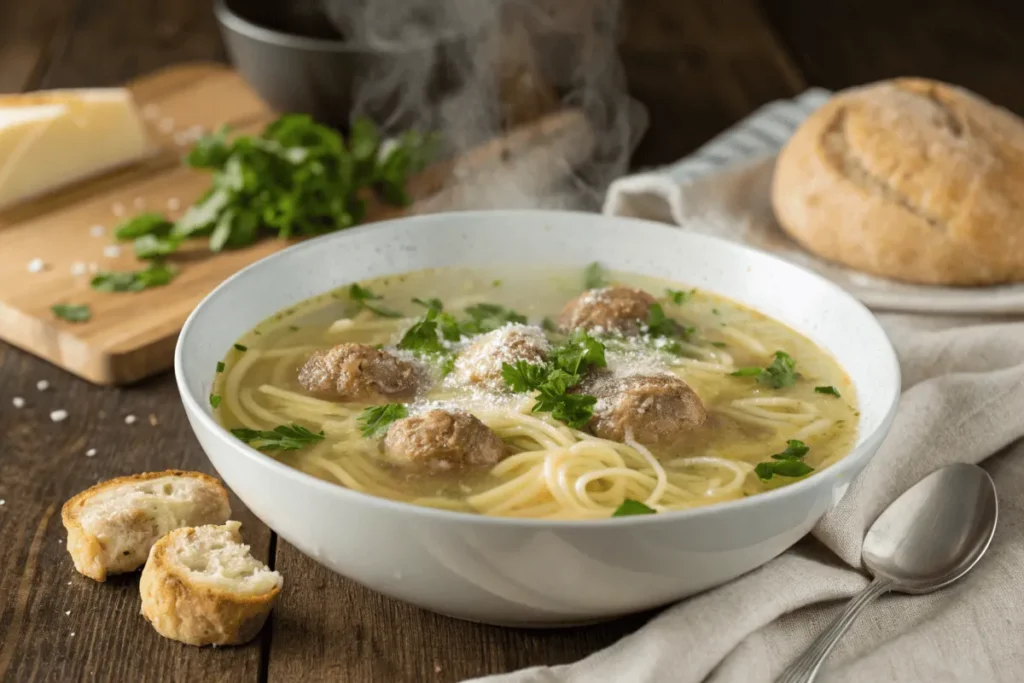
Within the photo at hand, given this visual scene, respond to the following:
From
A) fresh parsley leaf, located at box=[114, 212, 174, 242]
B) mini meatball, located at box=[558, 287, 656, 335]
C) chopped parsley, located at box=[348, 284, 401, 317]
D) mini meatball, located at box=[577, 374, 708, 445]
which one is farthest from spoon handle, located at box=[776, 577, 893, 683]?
fresh parsley leaf, located at box=[114, 212, 174, 242]

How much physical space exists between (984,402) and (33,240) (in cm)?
471

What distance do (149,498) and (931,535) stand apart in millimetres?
2597

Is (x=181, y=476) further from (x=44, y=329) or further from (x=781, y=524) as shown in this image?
(x=781, y=524)

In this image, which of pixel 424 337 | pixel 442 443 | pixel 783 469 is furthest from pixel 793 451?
pixel 424 337

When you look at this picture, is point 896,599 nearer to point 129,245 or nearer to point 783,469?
point 783,469

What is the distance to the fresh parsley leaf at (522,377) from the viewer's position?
13.5 ft

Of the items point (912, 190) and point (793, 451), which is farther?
point (912, 190)

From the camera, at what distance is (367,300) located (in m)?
4.98

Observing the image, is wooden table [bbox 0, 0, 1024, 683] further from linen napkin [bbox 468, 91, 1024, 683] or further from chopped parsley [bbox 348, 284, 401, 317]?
chopped parsley [bbox 348, 284, 401, 317]

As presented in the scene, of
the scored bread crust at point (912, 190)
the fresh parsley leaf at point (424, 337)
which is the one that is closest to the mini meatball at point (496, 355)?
the fresh parsley leaf at point (424, 337)

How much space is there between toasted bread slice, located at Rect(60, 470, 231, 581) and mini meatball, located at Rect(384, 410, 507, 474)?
0.73 m

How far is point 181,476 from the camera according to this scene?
13.6 feet

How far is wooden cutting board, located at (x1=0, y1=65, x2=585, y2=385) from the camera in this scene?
5.34 metres

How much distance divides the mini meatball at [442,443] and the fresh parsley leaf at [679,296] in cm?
157
